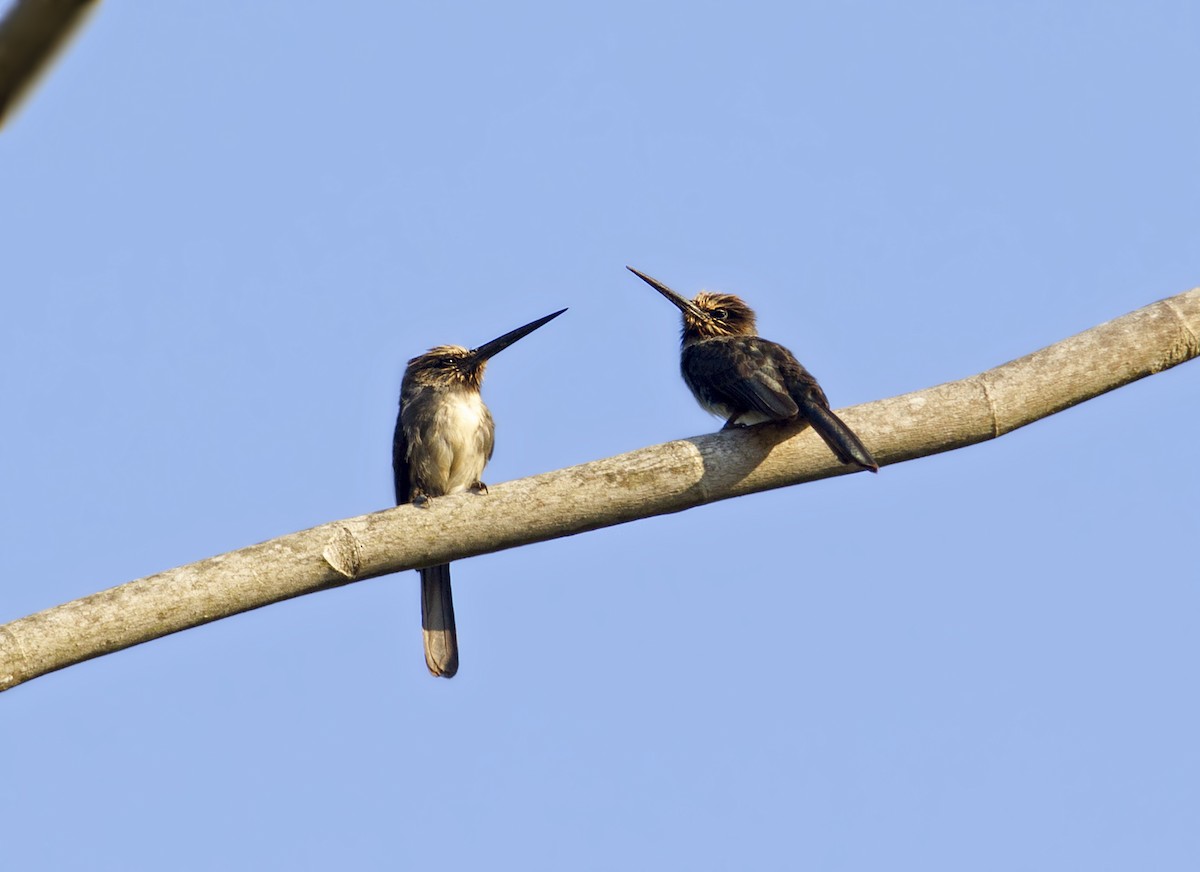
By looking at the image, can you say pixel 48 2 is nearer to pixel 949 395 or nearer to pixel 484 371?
pixel 949 395

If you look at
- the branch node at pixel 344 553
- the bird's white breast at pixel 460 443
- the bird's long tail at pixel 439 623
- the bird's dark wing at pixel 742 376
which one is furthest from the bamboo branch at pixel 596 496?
the bird's white breast at pixel 460 443

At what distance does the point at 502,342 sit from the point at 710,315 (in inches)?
50.0

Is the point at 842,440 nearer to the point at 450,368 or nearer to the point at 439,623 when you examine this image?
the point at 439,623

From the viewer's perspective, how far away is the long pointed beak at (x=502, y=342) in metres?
7.41

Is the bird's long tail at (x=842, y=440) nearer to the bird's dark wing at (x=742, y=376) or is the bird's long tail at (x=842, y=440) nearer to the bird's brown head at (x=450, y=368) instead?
the bird's dark wing at (x=742, y=376)

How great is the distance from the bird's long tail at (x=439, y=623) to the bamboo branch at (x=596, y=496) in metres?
2.20

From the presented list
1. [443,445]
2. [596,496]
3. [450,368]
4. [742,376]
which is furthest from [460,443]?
[596,496]

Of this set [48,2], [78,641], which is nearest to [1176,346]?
[78,641]

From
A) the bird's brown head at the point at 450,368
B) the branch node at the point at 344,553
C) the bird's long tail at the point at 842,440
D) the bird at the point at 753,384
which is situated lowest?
the branch node at the point at 344,553

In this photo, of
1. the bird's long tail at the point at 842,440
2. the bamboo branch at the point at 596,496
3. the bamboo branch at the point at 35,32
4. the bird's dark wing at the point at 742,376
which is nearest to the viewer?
the bamboo branch at the point at 35,32

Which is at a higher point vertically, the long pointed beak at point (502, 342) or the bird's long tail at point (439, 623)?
the long pointed beak at point (502, 342)

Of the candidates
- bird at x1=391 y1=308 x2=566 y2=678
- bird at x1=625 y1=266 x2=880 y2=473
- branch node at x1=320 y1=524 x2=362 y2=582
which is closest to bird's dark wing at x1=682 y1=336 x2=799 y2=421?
bird at x1=625 y1=266 x2=880 y2=473

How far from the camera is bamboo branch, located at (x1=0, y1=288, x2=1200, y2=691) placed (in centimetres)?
400

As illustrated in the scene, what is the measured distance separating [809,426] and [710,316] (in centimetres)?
318
